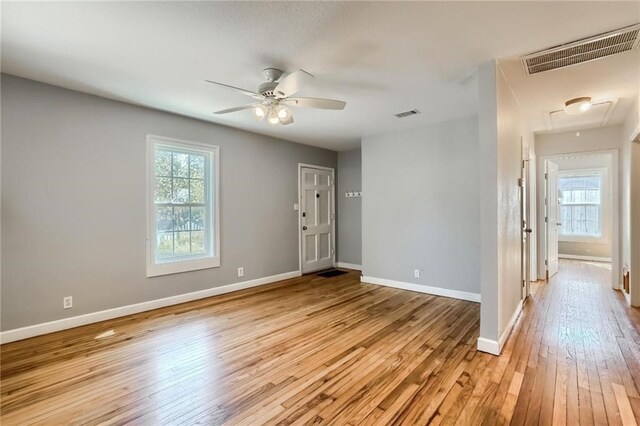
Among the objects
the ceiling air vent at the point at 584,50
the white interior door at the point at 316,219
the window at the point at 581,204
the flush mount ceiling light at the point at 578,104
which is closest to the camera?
the ceiling air vent at the point at 584,50

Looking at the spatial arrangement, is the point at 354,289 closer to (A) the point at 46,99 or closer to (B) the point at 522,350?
(B) the point at 522,350

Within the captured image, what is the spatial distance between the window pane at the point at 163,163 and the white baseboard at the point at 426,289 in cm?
348

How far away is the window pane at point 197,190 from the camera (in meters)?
4.36

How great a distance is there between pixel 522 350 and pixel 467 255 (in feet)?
5.44

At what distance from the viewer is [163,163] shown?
13.4 ft

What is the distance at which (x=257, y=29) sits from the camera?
2162 millimetres

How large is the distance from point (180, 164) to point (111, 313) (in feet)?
6.61

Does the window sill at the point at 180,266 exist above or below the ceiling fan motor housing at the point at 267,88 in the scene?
below

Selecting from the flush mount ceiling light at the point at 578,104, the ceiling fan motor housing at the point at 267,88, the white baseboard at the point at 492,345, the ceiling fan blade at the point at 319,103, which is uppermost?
the flush mount ceiling light at the point at 578,104

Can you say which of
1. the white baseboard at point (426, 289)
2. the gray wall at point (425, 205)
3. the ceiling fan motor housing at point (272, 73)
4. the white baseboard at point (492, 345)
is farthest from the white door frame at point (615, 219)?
the ceiling fan motor housing at point (272, 73)

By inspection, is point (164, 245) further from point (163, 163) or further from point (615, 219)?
point (615, 219)

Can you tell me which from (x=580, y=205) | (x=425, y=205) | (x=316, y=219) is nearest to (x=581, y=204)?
(x=580, y=205)

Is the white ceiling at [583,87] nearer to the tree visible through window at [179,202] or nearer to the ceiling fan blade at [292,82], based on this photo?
the ceiling fan blade at [292,82]

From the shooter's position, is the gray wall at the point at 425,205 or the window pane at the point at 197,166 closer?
the gray wall at the point at 425,205
